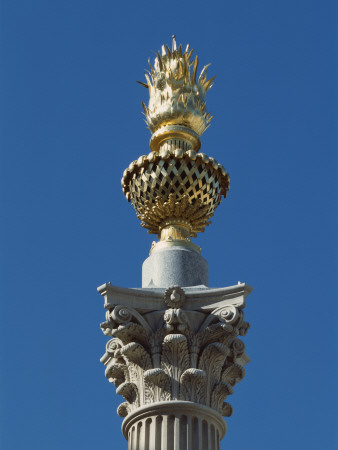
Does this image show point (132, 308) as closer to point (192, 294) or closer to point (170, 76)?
point (192, 294)

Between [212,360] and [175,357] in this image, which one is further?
[212,360]

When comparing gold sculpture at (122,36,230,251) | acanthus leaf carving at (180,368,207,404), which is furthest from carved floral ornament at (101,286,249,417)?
gold sculpture at (122,36,230,251)

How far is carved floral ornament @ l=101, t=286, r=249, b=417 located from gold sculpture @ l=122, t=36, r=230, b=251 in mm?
3239

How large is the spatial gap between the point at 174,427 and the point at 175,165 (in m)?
7.02

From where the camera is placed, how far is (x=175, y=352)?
21547 millimetres

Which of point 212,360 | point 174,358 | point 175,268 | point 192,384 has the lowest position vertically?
point 192,384

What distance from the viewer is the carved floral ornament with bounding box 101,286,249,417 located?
70.2 feet

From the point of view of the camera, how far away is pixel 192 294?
22.3 meters

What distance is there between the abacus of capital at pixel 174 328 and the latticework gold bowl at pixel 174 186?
26mm

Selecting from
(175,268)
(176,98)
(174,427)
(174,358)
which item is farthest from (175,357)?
(176,98)

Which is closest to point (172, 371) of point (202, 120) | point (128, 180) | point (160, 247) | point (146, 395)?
point (146, 395)

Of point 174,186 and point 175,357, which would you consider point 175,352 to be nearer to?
point 175,357

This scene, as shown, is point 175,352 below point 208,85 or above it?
below

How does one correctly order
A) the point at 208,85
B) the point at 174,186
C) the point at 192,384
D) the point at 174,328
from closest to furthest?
the point at 192,384 → the point at 174,328 → the point at 174,186 → the point at 208,85
